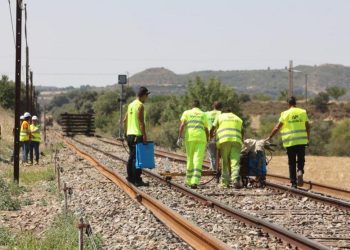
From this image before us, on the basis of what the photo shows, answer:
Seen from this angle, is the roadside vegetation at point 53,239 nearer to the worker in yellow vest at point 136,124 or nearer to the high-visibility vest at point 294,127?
the worker in yellow vest at point 136,124

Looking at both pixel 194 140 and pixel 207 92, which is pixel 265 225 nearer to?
pixel 194 140

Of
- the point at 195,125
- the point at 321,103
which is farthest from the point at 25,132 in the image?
the point at 321,103

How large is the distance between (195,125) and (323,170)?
39.3ft

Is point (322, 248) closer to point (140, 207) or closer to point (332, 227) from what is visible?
point (332, 227)

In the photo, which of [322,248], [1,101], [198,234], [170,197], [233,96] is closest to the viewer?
[322,248]

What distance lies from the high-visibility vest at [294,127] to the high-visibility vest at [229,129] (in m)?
0.98

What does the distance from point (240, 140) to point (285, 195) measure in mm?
1759

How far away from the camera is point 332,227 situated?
10438mm

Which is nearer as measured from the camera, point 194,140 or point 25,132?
point 194,140

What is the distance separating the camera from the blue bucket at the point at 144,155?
597 inches

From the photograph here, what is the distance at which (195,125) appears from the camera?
15.6 meters

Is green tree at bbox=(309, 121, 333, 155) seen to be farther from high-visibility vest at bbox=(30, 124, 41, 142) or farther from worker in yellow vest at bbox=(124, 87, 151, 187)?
worker in yellow vest at bbox=(124, 87, 151, 187)

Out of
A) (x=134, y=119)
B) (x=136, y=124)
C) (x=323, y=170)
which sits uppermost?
(x=134, y=119)

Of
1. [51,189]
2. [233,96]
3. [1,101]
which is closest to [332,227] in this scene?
[51,189]
